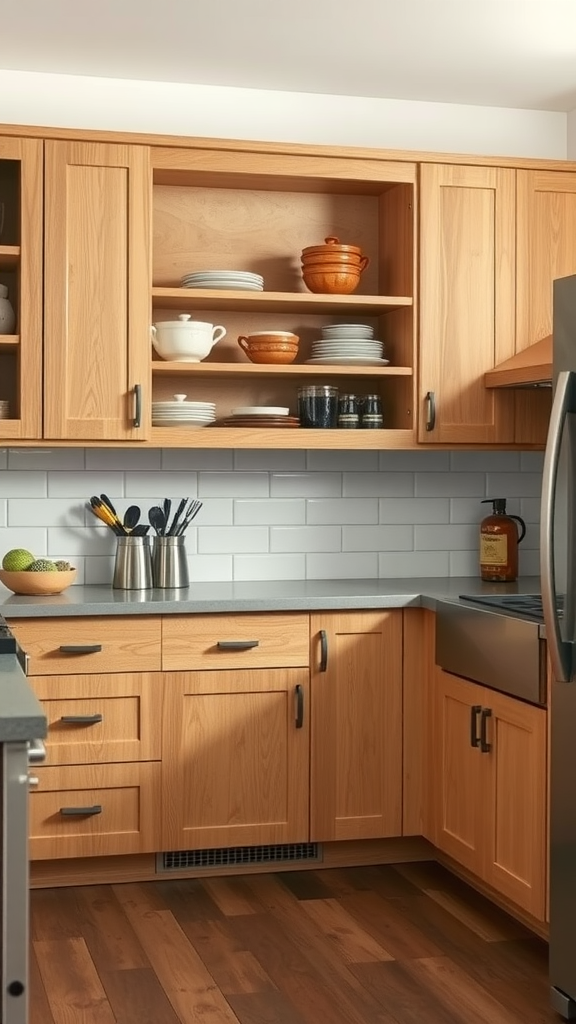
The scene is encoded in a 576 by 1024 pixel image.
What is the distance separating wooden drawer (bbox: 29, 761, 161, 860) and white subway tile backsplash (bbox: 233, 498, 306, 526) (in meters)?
1.03

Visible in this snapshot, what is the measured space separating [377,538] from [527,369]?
964mm

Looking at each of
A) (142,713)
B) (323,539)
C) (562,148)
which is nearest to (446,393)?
(323,539)

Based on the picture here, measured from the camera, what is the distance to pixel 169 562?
166 inches

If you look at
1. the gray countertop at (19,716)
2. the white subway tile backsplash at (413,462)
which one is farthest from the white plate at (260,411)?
the gray countertop at (19,716)

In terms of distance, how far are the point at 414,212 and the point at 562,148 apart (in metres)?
0.81

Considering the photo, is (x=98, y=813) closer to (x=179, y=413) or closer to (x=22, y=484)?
(x=22, y=484)

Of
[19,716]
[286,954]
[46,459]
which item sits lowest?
[286,954]

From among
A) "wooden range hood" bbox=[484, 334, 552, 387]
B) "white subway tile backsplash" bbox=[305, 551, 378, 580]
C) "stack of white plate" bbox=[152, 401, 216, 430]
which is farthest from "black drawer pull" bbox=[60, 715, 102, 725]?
"wooden range hood" bbox=[484, 334, 552, 387]

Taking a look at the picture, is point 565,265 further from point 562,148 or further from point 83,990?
point 83,990

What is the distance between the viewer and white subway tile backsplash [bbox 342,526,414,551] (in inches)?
185

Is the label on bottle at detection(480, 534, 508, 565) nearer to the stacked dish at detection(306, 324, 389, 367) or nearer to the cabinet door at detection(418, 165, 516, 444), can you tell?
the cabinet door at detection(418, 165, 516, 444)

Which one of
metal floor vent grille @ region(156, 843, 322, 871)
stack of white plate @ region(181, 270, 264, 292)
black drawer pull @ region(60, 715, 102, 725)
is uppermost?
stack of white plate @ region(181, 270, 264, 292)

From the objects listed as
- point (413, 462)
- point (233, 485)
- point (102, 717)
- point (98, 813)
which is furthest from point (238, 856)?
point (413, 462)

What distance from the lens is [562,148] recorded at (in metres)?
4.75
